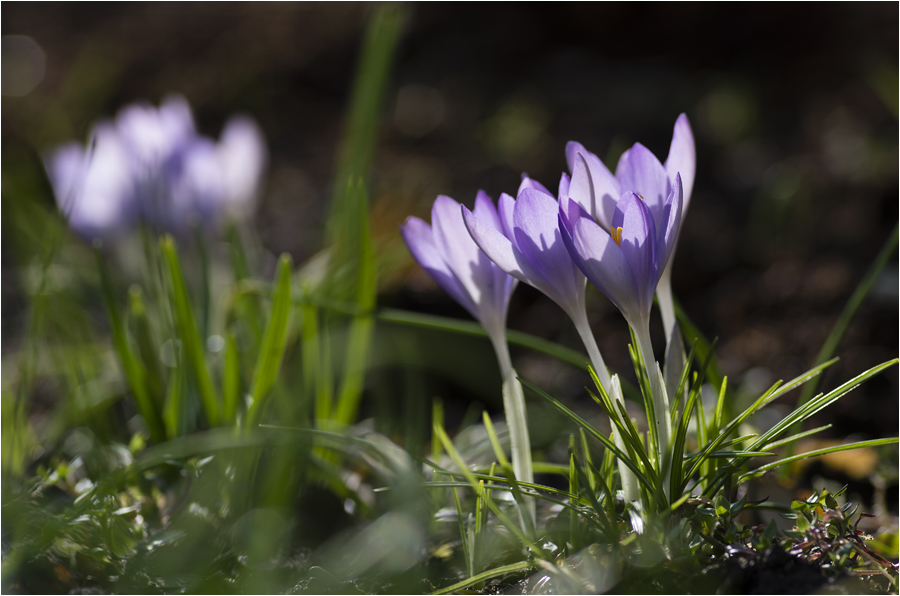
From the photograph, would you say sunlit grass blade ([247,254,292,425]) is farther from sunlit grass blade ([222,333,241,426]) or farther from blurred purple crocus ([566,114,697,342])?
blurred purple crocus ([566,114,697,342])

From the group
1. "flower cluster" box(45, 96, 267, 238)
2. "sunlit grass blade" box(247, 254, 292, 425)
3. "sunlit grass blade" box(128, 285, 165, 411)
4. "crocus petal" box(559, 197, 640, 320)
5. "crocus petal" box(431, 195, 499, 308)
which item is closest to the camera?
"crocus petal" box(559, 197, 640, 320)

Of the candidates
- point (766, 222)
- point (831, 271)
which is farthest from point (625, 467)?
point (766, 222)

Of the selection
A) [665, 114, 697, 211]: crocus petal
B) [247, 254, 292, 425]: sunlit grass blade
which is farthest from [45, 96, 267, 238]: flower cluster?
[665, 114, 697, 211]: crocus petal

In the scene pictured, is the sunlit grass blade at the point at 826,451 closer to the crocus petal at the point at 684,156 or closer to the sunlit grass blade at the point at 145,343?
the crocus petal at the point at 684,156

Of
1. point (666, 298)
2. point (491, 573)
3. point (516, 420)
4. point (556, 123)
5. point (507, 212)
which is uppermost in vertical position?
point (556, 123)

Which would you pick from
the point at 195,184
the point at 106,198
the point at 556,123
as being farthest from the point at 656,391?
the point at 556,123

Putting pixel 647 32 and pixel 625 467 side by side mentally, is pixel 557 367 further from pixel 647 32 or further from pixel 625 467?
pixel 647 32

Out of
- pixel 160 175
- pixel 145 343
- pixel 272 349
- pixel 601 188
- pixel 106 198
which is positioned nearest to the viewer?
pixel 601 188

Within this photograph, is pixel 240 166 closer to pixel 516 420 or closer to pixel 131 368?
pixel 131 368

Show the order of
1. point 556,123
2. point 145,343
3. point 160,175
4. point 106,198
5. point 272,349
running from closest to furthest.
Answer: point 272,349, point 145,343, point 160,175, point 106,198, point 556,123
